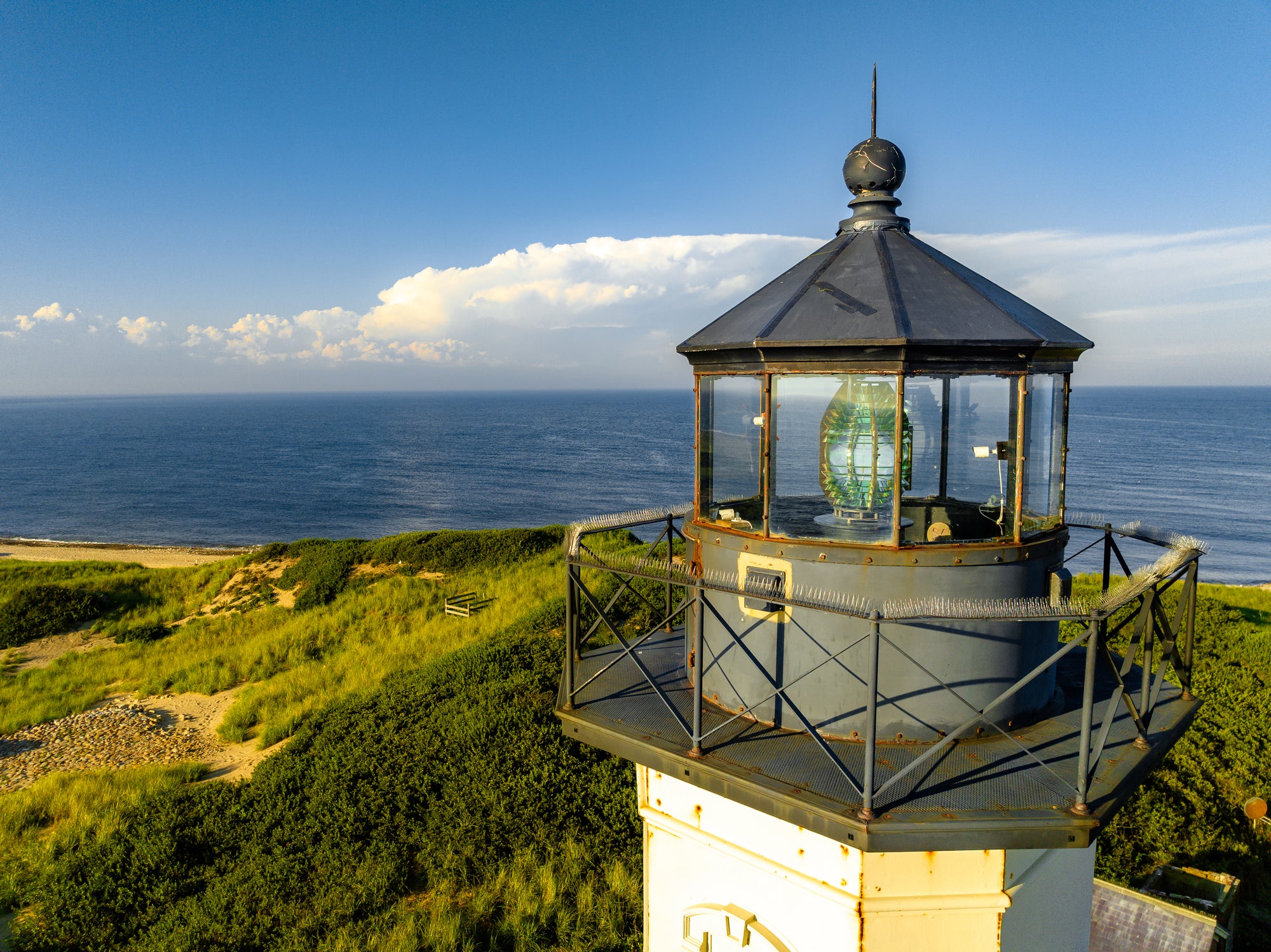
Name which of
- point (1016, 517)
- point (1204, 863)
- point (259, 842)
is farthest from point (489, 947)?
point (1204, 863)

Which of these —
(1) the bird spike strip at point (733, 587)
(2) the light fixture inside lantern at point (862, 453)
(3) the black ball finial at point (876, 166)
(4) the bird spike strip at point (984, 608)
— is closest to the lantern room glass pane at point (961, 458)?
(2) the light fixture inside lantern at point (862, 453)

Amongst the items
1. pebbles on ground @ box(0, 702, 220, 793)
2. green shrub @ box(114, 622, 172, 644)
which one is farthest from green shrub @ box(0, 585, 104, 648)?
pebbles on ground @ box(0, 702, 220, 793)

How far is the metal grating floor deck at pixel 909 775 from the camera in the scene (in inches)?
154

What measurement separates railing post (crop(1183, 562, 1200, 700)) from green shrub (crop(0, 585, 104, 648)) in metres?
30.7

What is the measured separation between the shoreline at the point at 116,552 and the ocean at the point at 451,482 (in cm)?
205

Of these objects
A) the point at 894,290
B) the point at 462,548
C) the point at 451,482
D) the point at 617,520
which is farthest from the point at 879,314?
the point at 451,482

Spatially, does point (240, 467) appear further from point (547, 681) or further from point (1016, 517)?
point (1016, 517)

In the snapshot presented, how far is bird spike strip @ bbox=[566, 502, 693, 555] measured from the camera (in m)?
5.41

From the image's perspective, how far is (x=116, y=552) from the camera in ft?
161

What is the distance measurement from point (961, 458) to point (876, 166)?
7.14 ft

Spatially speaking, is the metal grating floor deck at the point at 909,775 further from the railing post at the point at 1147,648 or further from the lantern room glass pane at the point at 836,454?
the lantern room glass pane at the point at 836,454

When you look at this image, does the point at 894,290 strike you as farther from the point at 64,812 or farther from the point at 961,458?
the point at 64,812

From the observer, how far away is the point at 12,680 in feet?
71.6

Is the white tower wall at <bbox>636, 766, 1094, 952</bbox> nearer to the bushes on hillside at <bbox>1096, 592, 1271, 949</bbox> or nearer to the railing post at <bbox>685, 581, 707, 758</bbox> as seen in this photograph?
the railing post at <bbox>685, 581, 707, 758</bbox>
